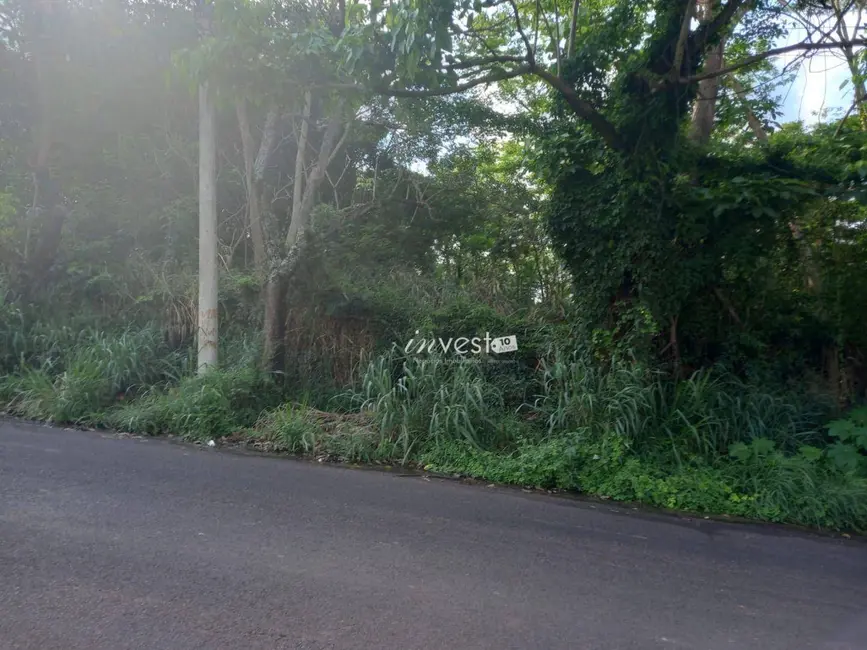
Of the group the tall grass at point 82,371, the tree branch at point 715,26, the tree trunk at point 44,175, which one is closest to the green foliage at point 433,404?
the tall grass at point 82,371

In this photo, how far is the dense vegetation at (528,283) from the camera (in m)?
8.00

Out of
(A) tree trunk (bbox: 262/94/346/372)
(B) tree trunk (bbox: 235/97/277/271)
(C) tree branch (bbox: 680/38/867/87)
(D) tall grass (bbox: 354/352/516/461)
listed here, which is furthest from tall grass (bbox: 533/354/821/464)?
(B) tree trunk (bbox: 235/97/277/271)

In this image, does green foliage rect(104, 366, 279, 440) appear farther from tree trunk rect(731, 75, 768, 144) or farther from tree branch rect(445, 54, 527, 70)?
tree trunk rect(731, 75, 768, 144)

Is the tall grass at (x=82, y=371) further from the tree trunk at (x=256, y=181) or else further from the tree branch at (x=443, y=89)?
the tree branch at (x=443, y=89)

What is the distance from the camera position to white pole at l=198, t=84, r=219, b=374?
10664 mm

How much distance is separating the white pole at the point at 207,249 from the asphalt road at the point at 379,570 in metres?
3.66

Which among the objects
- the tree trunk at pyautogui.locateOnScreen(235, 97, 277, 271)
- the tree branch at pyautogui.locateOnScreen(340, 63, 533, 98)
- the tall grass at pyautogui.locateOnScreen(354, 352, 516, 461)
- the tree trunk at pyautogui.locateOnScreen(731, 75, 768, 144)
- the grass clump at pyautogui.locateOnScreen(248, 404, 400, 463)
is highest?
the tree trunk at pyautogui.locateOnScreen(731, 75, 768, 144)

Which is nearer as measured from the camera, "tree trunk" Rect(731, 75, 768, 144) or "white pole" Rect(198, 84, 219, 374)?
"white pole" Rect(198, 84, 219, 374)

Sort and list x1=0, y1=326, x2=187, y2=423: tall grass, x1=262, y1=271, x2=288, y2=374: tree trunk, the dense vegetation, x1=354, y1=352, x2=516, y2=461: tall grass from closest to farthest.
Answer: the dense vegetation
x1=354, y1=352, x2=516, y2=461: tall grass
x1=0, y1=326, x2=187, y2=423: tall grass
x1=262, y1=271, x2=288, y2=374: tree trunk

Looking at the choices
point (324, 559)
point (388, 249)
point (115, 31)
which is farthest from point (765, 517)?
point (115, 31)

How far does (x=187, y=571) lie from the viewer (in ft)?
15.1

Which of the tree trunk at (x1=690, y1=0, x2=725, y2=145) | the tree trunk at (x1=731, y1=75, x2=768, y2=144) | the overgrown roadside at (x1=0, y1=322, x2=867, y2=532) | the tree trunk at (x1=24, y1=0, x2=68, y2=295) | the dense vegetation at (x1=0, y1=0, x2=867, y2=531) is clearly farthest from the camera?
the tree trunk at (x1=24, y1=0, x2=68, y2=295)

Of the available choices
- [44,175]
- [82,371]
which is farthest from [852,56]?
[44,175]

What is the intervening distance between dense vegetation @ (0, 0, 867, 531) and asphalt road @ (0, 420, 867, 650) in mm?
1323
